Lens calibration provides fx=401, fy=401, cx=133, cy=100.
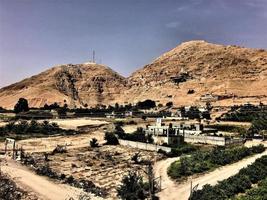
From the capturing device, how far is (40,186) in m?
28.1

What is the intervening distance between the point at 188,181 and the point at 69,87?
107 m

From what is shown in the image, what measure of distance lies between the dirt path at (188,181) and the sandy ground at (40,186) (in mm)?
6778

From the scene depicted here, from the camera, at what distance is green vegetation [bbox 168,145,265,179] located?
115 ft

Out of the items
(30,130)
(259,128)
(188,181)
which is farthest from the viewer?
(30,130)

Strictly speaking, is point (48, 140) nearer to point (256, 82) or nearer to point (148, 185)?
point (148, 185)

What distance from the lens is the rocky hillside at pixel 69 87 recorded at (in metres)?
122

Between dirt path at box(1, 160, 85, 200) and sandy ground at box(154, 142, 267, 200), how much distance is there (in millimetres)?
6832

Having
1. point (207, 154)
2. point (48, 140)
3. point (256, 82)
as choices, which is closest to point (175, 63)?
point (256, 82)

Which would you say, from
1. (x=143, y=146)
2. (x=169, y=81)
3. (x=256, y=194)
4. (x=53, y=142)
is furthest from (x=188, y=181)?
(x=169, y=81)

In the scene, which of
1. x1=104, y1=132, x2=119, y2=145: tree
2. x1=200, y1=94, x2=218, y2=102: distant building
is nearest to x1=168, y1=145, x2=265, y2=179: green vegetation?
x1=104, y1=132, x2=119, y2=145: tree

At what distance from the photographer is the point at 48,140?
56.2 meters

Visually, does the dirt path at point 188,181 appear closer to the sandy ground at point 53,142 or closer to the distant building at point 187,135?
the distant building at point 187,135

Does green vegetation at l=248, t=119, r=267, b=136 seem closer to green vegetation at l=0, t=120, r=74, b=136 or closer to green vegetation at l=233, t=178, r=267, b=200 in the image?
green vegetation at l=233, t=178, r=267, b=200

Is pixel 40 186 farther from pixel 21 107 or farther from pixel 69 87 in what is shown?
pixel 69 87
